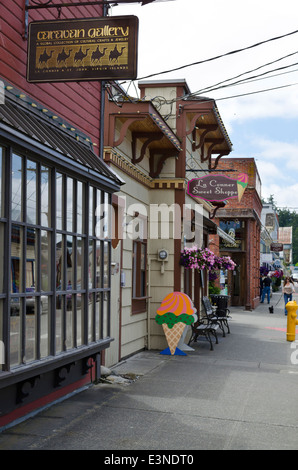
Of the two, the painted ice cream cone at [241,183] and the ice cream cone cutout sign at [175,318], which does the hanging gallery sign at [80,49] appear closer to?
the painted ice cream cone at [241,183]

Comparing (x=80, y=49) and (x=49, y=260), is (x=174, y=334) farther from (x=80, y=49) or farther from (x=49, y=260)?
(x=80, y=49)

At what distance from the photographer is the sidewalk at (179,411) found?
6.00 meters

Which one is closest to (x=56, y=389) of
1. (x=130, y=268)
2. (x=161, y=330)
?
(x=130, y=268)

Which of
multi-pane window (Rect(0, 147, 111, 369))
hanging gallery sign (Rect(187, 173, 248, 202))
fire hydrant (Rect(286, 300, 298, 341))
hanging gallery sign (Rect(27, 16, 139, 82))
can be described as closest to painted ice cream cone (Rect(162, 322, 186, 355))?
fire hydrant (Rect(286, 300, 298, 341))

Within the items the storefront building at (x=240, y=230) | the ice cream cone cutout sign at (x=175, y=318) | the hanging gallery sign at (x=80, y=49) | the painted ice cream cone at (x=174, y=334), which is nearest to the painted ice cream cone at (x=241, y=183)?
the ice cream cone cutout sign at (x=175, y=318)

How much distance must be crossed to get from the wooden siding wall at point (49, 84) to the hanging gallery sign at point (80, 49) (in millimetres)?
146

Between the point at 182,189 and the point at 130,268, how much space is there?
255 centimetres

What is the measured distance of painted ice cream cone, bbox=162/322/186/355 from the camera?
41.3 feet

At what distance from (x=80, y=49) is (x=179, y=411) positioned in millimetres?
4524

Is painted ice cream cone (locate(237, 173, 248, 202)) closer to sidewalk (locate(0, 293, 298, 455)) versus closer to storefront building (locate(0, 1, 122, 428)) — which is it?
sidewalk (locate(0, 293, 298, 455))

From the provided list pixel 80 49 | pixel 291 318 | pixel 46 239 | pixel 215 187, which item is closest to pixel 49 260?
pixel 46 239

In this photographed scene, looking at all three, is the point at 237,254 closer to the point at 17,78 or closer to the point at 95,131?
the point at 95,131

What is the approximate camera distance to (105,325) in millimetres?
8859

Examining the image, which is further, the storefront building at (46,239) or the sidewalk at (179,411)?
the sidewalk at (179,411)
